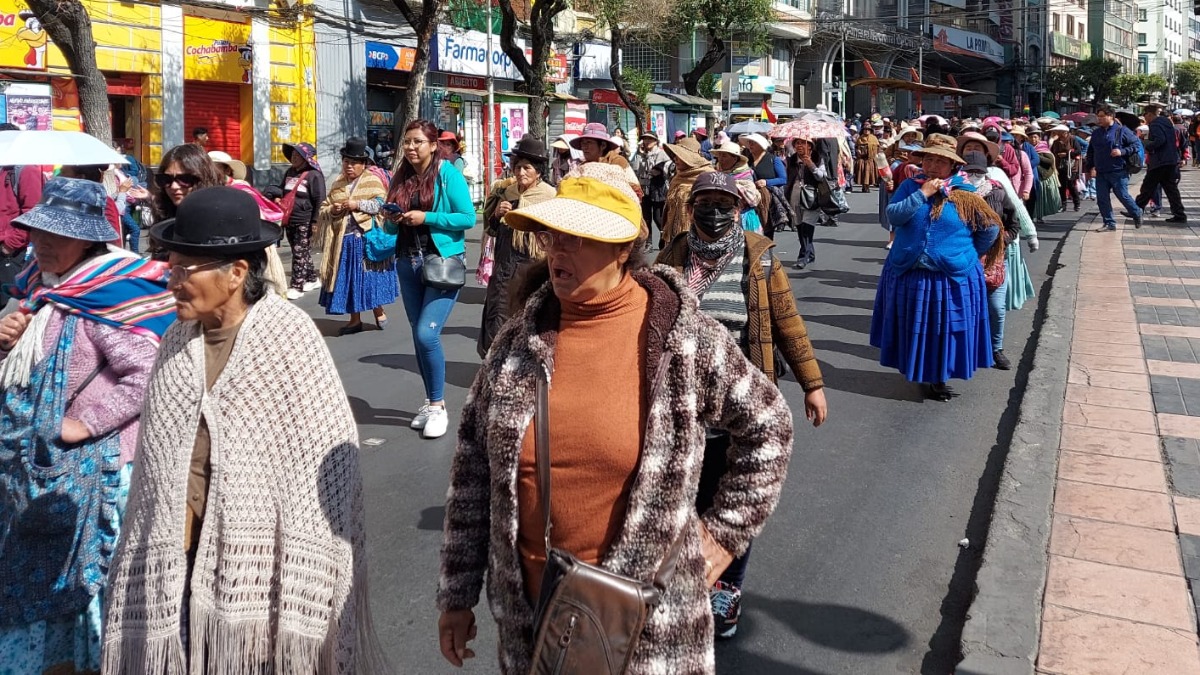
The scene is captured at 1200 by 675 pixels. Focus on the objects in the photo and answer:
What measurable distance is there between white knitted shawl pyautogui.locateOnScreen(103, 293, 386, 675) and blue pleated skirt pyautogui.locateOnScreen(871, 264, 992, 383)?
537cm

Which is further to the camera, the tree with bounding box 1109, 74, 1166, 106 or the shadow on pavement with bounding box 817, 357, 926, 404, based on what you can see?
the tree with bounding box 1109, 74, 1166, 106

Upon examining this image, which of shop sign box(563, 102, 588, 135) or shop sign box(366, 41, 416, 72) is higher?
shop sign box(366, 41, 416, 72)

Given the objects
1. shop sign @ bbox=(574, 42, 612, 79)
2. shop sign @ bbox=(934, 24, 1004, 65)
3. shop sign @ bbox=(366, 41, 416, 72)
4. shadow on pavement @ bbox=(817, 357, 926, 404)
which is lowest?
shadow on pavement @ bbox=(817, 357, 926, 404)

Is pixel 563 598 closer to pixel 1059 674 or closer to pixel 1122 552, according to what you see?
pixel 1059 674

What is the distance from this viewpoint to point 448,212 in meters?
6.42

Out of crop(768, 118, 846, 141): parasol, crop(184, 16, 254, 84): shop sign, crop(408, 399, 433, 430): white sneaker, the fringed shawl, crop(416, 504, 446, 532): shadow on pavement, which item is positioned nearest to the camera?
crop(416, 504, 446, 532): shadow on pavement

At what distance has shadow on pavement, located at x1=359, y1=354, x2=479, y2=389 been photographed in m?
8.17

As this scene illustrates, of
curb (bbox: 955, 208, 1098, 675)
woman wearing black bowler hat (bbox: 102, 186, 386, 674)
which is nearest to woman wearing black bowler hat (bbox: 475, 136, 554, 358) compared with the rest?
curb (bbox: 955, 208, 1098, 675)

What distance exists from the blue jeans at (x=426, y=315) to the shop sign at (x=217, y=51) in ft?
51.1

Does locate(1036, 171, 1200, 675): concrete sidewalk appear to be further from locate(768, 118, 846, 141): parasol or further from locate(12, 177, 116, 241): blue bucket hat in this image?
locate(768, 118, 846, 141): parasol

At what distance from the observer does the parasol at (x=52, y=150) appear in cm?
442

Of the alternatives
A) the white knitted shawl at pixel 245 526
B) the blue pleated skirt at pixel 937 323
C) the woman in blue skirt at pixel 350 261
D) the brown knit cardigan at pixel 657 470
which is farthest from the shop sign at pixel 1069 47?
the white knitted shawl at pixel 245 526

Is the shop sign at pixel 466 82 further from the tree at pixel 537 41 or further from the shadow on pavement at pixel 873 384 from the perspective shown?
the shadow on pavement at pixel 873 384

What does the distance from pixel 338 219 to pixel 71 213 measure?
6.13m
